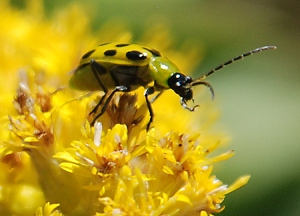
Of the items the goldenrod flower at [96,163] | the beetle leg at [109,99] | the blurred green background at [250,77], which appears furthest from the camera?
the blurred green background at [250,77]

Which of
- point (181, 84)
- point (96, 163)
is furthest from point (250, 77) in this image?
point (96, 163)

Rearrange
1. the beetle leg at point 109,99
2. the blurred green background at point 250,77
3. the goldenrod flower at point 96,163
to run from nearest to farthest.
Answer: the goldenrod flower at point 96,163
the beetle leg at point 109,99
the blurred green background at point 250,77

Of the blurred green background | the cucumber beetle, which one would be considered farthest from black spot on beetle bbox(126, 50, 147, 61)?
the blurred green background

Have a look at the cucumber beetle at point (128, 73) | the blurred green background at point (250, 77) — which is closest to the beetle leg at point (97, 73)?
the cucumber beetle at point (128, 73)

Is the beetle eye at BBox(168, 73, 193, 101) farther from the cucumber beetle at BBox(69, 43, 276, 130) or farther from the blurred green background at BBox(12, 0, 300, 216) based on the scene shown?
the blurred green background at BBox(12, 0, 300, 216)

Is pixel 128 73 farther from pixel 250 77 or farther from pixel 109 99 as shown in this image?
pixel 250 77

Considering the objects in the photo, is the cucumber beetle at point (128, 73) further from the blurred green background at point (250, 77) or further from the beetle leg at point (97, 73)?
the blurred green background at point (250, 77)

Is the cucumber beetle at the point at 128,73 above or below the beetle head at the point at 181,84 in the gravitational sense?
above
